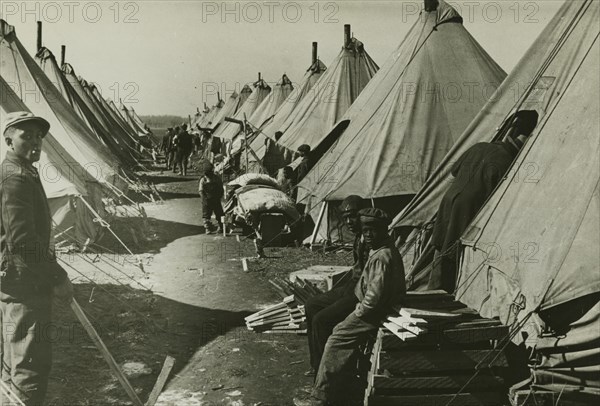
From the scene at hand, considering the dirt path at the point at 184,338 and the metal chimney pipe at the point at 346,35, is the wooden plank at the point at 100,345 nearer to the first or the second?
the dirt path at the point at 184,338

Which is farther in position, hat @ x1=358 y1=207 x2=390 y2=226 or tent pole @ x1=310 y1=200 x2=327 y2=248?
tent pole @ x1=310 y1=200 x2=327 y2=248

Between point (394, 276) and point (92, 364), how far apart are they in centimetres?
320

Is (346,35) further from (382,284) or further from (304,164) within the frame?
(382,284)

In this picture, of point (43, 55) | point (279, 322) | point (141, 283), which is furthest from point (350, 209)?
point (43, 55)

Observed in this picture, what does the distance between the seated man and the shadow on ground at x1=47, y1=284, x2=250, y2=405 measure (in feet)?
5.52

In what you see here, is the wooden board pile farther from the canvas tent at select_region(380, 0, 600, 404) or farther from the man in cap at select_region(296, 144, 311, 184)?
the man in cap at select_region(296, 144, 311, 184)

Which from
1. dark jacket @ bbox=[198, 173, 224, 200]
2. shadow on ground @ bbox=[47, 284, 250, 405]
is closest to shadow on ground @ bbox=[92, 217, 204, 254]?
dark jacket @ bbox=[198, 173, 224, 200]

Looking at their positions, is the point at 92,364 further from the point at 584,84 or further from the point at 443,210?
the point at 584,84

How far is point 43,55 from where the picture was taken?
20844mm

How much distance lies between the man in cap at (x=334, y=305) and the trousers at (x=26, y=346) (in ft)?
7.73

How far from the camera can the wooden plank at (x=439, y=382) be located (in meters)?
4.87

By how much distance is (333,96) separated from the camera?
56.2ft

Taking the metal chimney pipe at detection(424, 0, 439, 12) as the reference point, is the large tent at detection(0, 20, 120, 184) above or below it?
below

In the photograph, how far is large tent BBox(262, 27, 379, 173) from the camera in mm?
16812
